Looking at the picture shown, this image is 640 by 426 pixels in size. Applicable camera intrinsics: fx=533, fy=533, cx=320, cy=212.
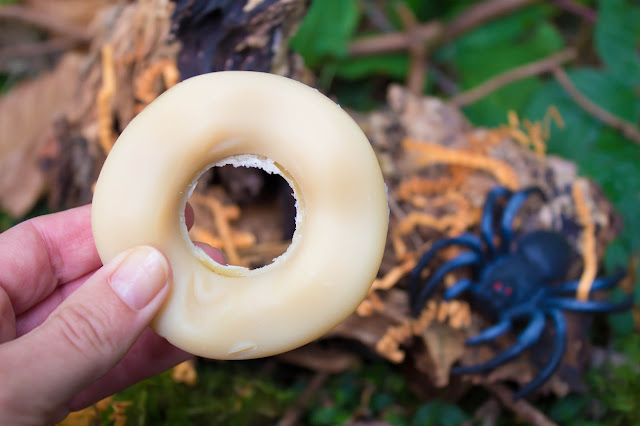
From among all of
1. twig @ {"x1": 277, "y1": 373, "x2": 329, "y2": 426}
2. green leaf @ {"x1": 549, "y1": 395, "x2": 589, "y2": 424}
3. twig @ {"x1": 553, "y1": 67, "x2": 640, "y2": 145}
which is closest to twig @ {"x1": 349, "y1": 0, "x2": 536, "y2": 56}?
twig @ {"x1": 553, "y1": 67, "x2": 640, "y2": 145}

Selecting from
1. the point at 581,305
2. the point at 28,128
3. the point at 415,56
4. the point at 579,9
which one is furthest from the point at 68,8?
the point at 581,305

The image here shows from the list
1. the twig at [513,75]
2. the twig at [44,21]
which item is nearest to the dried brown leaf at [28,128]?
the twig at [44,21]

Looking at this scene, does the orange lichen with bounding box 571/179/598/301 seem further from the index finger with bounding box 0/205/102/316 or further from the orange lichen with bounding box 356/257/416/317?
the index finger with bounding box 0/205/102/316

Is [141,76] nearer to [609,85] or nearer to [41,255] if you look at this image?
[41,255]

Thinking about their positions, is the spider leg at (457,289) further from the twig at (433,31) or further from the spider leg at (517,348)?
the twig at (433,31)

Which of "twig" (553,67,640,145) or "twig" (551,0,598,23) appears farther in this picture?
"twig" (551,0,598,23)

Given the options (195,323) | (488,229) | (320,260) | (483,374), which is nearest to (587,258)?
(488,229)
